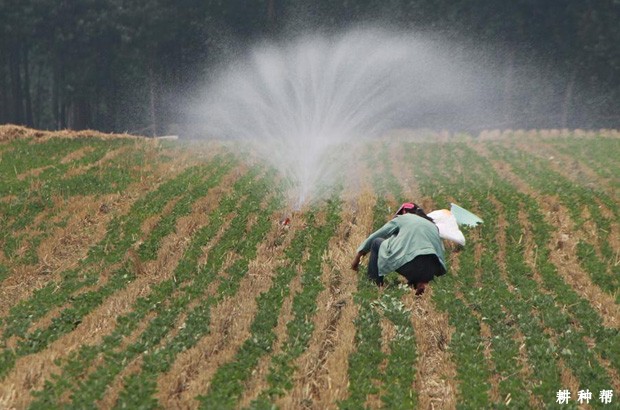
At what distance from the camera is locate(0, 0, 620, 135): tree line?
155ft

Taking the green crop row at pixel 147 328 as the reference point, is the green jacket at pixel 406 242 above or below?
above

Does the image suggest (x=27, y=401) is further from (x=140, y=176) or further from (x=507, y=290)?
(x=140, y=176)

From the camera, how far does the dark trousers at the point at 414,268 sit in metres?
10.2

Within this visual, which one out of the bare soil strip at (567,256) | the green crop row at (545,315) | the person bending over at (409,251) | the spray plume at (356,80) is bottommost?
the spray plume at (356,80)

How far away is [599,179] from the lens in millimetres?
19406

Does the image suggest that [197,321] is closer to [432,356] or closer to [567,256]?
[432,356]

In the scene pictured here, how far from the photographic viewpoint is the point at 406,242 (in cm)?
1020

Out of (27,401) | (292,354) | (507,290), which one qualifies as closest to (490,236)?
(507,290)

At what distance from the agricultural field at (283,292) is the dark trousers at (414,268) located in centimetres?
16

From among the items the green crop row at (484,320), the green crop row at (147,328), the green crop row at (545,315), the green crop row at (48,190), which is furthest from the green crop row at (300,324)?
the green crop row at (48,190)

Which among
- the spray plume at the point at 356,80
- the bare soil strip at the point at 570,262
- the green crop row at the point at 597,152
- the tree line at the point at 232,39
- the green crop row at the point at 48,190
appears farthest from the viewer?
the tree line at the point at 232,39

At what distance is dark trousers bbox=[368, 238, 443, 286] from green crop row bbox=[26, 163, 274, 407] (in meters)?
2.22

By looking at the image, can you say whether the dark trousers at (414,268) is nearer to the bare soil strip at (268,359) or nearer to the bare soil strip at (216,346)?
the bare soil strip at (268,359)

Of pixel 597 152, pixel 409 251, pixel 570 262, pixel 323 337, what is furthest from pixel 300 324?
pixel 597 152
